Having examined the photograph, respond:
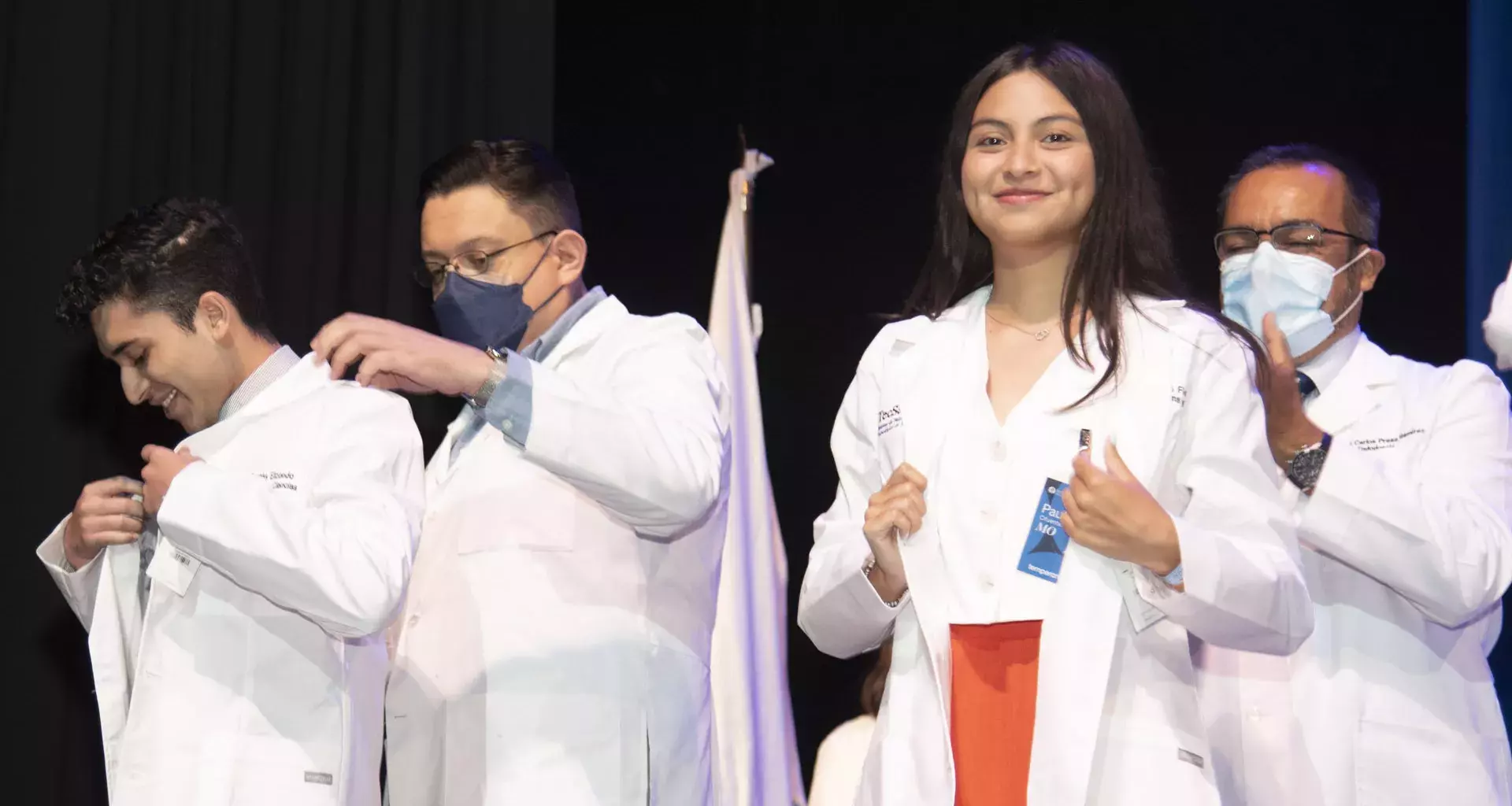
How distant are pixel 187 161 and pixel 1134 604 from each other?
3.14 meters

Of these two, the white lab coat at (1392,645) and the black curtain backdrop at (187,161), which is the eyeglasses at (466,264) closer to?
the black curtain backdrop at (187,161)

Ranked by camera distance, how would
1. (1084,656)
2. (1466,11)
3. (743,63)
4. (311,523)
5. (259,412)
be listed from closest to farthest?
(1084,656) → (311,523) → (259,412) → (1466,11) → (743,63)

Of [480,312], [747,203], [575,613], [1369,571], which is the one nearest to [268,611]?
[575,613]

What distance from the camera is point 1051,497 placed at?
76.0 inches

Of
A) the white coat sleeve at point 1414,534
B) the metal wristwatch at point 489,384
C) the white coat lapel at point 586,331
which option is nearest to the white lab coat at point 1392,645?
the white coat sleeve at point 1414,534

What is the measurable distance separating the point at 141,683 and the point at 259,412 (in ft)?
1.65

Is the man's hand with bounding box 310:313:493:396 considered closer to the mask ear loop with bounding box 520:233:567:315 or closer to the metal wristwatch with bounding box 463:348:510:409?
the metal wristwatch with bounding box 463:348:510:409

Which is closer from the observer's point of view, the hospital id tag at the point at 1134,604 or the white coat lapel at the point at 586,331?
the hospital id tag at the point at 1134,604

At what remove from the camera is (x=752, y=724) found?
4156 millimetres

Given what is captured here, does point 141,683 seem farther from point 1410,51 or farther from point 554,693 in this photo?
point 1410,51

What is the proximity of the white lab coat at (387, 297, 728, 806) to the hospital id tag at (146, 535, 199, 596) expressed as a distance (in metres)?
0.38

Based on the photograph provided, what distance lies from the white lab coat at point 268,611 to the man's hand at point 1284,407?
150 centimetres

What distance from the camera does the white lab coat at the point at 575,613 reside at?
2410 millimetres

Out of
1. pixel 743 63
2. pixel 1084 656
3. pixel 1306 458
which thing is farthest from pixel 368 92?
pixel 1084 656
